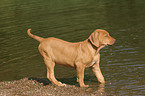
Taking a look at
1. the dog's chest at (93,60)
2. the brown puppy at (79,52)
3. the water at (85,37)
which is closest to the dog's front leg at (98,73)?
the brown puppy at (79,52)

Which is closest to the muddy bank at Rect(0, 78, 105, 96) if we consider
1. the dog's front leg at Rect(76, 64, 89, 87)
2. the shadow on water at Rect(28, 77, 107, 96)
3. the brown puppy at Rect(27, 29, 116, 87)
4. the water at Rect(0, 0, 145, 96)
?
the shadow on water at Rect(28, 77, 107, 96)

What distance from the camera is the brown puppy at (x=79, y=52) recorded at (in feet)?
26.0

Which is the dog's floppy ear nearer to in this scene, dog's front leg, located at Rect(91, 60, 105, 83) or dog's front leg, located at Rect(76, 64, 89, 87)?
dog's front leg, located at Rect(76, 64, 89, 87)

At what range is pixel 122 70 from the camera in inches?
369

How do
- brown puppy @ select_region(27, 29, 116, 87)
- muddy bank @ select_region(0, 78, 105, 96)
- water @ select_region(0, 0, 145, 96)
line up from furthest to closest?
water @ select_region(0, 0, 145, 96), brown puppy @ select_region(27, 29, 116, 87), muddy bank @ select_region(0, 78, 105, 96)

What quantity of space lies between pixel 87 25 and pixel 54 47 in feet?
29.0

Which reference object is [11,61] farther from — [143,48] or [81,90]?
[143,48]

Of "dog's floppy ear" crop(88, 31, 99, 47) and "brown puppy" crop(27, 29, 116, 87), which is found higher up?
"dog's floppy ear" crop(88, 31, 99, 47)

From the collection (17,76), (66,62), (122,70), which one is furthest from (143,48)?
(17,76)

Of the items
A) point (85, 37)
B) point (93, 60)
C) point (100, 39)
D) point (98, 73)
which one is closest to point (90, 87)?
point (98, 73)

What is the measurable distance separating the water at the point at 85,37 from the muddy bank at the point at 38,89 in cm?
54

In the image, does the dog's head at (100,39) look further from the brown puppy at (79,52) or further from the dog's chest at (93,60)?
the dog's chest at (93,60)

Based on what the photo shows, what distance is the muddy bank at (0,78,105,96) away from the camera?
24.1ft

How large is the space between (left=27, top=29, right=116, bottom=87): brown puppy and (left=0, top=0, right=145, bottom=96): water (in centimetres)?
78
